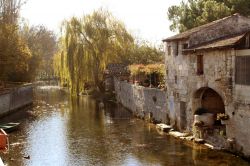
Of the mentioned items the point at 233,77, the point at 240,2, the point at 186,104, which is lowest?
the point at 186,104

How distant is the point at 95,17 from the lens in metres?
56.6

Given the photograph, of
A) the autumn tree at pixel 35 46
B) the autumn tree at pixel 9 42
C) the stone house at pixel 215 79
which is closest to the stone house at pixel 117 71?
the autumn tree at pixel 35 46

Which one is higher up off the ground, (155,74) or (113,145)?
(155,74)

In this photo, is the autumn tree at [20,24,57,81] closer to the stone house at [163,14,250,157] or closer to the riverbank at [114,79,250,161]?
the riverbank at [114,79,250,161]

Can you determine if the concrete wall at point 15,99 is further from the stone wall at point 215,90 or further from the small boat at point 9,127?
the stone wall at point 215,90

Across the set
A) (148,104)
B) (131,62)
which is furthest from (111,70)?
(148,104)

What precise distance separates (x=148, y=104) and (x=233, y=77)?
50.4ft

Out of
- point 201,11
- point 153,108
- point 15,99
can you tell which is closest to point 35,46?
point 15,99

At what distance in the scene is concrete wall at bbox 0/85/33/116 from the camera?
4406 cm

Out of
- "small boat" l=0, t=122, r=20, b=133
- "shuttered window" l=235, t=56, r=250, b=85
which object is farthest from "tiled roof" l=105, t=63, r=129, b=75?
"shuttered window" l=235, t=56, r=250, b=85

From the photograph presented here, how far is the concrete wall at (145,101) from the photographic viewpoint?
35.8 metres

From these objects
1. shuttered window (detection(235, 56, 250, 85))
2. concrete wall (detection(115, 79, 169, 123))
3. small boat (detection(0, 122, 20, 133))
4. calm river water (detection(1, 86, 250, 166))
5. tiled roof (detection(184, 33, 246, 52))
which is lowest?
calm river water (detection(1, 86, 250, 166))

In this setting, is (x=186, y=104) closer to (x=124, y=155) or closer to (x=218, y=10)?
(x=124, y=155)

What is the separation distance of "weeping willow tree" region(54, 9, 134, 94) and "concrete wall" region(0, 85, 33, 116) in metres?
5.58
